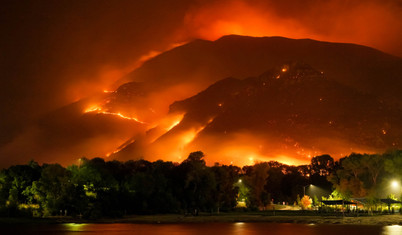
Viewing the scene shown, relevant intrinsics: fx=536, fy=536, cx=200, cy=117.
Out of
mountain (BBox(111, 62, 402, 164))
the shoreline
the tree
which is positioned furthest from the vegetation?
mountain (BBox(111, 62, 402, 164))

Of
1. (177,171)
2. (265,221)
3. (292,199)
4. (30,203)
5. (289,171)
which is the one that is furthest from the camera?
(289,171)

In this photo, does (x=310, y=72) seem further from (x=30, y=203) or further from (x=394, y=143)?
(x=30, y=203)

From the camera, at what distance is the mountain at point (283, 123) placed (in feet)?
519

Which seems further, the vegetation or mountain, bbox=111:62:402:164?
mountain, bbox=111:62:402:164

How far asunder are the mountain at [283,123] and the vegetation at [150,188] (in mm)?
49831

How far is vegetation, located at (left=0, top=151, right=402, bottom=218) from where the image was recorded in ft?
240

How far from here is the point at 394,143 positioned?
156875mm

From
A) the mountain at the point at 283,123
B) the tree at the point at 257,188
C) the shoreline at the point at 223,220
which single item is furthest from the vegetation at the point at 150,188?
the mountain at the point at 283,123

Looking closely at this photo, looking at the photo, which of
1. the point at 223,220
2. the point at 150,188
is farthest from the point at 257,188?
the point at 223,220

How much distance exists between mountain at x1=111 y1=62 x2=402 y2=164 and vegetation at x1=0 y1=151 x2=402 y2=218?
4983 centimetres

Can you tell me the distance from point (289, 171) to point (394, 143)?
4417 cm

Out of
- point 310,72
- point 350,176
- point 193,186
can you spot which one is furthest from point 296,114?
point 193,186

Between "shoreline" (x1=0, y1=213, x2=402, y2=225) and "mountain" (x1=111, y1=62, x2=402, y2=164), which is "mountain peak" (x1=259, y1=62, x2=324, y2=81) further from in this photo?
"shoreline" (x1=0, y1=213, x2=402, y2=225)

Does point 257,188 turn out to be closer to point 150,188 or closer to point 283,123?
point 150,188
